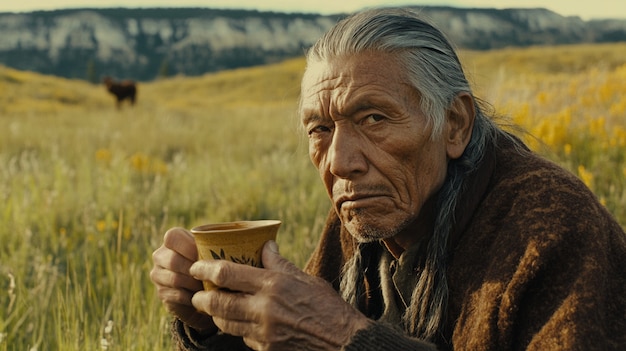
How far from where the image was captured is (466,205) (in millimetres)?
1830

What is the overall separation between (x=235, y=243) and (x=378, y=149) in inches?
19.4

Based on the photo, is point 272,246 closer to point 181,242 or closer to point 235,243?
point 235,243

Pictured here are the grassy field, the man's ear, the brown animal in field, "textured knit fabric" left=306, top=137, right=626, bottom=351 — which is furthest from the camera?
the brown animal in field

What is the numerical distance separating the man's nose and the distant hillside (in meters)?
127

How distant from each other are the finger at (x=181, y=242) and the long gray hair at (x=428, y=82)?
0.65 meters

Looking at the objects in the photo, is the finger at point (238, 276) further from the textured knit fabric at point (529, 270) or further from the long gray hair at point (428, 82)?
the long gray hair at point (428, 82)

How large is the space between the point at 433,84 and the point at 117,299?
205cm

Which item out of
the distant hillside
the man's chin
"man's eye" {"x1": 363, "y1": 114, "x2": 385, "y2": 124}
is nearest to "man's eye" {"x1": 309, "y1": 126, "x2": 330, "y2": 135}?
→ "man's eye" {"x1": 363, "y1": 114, "x2": 385, "y2": 124}

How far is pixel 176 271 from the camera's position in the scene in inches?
75.4

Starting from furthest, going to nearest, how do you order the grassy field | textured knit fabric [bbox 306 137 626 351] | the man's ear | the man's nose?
the grassy field, the man's ear, the man's nose, textured knit fabric [bbox 306 137 626 351]

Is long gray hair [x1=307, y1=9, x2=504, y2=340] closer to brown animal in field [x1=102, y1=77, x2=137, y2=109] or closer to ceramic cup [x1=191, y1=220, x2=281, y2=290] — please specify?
ceramic cup [x1=191, y1=220, x2=281, y2=290]

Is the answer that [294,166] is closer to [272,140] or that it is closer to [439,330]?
[272,140]

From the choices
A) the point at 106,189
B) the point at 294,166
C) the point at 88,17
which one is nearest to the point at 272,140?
the point at 294,166

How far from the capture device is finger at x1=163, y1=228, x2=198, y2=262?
1.90 metres
